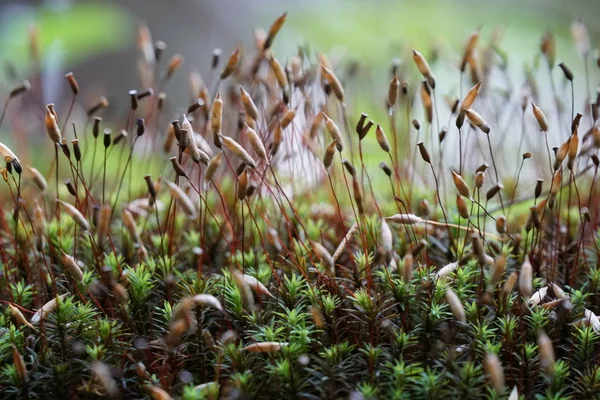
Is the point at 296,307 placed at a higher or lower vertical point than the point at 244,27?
higher

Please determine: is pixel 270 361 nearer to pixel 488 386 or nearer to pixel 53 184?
pixel 488 386

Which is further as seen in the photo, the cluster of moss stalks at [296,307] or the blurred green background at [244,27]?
the blurred green background at [244,27]

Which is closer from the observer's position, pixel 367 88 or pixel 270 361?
pixel 270 361

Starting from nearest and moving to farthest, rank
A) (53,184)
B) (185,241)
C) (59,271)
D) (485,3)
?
(59,271), (185,241), (53,184), (485,3)

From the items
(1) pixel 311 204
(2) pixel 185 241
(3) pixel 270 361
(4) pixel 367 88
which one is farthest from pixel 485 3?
(3) pixel 270 361

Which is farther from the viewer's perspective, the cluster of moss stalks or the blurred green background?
the blurred green background

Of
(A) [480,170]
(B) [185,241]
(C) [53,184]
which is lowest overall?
(C) [53,184]

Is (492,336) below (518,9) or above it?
below

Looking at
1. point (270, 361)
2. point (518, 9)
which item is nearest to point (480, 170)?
point (270, 361)

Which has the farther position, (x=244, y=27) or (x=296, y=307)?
(x=244, y=27)

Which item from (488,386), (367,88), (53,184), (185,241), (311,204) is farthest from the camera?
(367,88)
